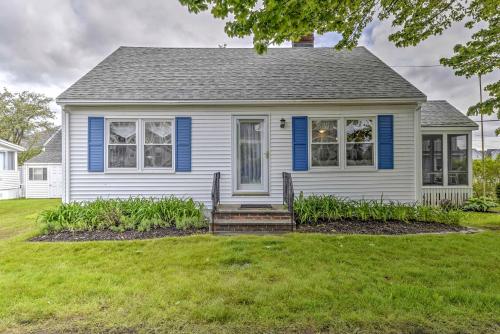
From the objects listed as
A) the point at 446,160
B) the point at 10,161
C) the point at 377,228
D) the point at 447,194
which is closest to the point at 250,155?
the point at 377,228

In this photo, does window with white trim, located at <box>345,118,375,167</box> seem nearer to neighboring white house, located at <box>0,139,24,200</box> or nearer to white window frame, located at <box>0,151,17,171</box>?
neighboring white house, located at <box>0,139,24,200</box>

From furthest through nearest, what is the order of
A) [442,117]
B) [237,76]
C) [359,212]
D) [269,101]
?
1. [442,117]
2. [237,76]
3. [269,101]
4. [359,212]

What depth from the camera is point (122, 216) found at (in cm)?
609

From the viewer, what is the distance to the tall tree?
21969 mm

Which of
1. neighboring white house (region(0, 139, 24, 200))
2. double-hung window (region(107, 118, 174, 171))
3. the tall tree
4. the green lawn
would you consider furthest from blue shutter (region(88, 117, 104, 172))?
the tall tree

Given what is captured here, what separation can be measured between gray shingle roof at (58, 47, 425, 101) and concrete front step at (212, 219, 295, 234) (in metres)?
3.39

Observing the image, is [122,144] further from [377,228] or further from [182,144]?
[377,228]

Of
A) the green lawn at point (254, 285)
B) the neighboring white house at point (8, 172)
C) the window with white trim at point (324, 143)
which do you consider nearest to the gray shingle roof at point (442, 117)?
the window with white trim at point (324, 143)

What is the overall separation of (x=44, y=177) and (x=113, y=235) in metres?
14.7

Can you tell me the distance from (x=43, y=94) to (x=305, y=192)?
26648 mm

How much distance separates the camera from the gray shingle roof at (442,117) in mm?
9773

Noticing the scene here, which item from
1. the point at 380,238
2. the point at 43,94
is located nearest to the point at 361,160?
the point at 380,238

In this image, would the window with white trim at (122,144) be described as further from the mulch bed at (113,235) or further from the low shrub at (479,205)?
the low shrub at (479,205)

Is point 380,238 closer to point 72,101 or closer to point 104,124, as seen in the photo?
point 104,124
